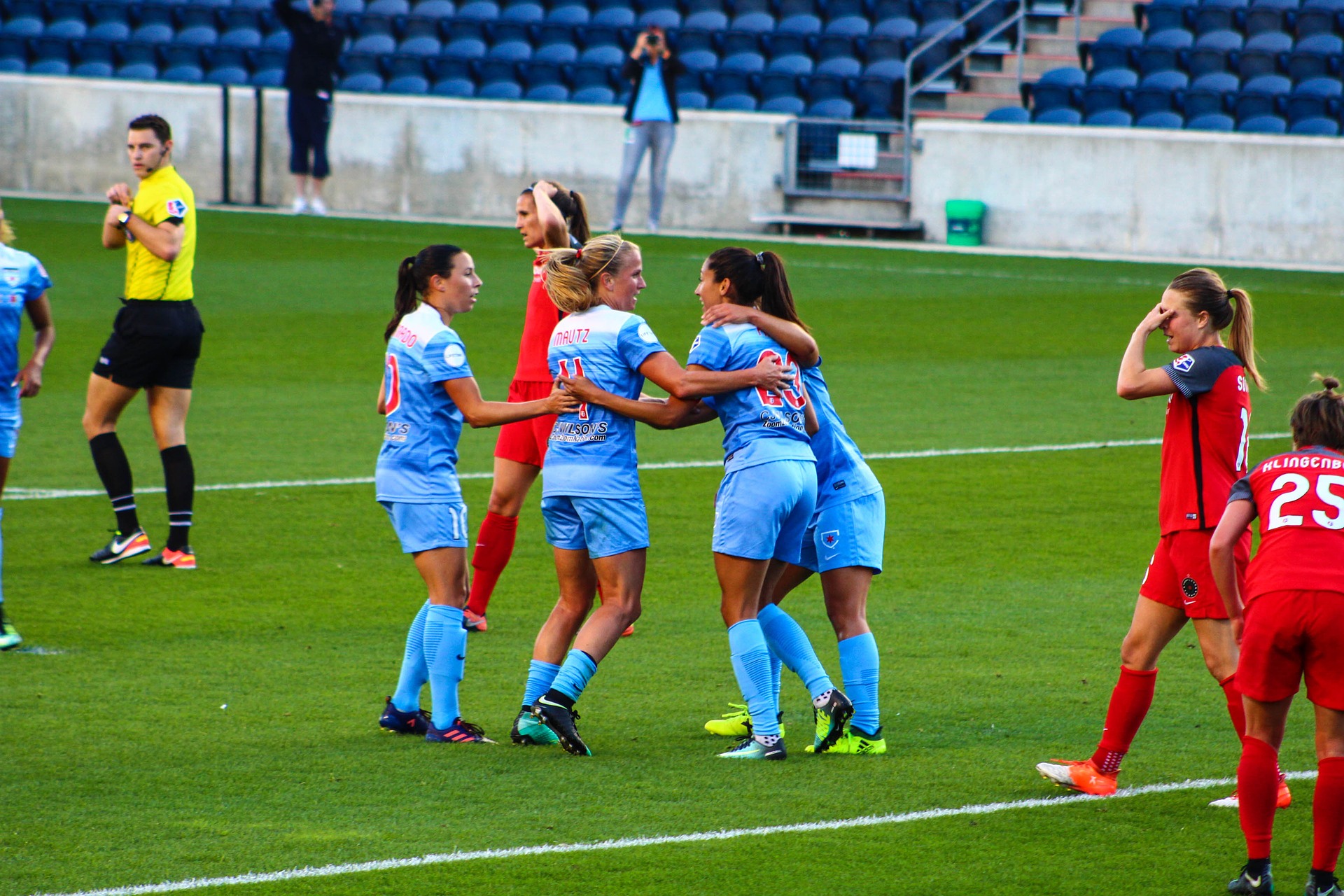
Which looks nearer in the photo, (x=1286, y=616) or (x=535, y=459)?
(x=1286, y=616)

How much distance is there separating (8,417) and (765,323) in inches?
135

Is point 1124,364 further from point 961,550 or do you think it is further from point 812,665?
point 961,550

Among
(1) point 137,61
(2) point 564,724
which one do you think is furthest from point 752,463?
(1) point 137,61

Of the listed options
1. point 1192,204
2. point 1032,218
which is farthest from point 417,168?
point 1192,204

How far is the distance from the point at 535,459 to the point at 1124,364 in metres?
2.99

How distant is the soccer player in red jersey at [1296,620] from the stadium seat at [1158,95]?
70.3ft

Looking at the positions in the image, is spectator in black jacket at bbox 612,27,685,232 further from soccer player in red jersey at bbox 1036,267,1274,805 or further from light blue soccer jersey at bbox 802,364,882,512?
soccer player in red jersey at bbox 1036,267,1274,805

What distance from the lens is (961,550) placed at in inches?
376

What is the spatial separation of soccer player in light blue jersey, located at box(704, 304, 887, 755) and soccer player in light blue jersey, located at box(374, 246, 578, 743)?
86cm

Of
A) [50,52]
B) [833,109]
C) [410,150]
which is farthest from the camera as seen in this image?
[50,52]

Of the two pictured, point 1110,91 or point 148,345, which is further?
point 1110,91

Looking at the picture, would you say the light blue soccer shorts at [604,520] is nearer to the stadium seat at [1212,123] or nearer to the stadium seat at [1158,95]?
the stadium seat at [1212,123]

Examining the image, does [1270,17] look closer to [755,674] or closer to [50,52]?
[50,52]

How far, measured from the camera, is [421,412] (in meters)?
6.25
